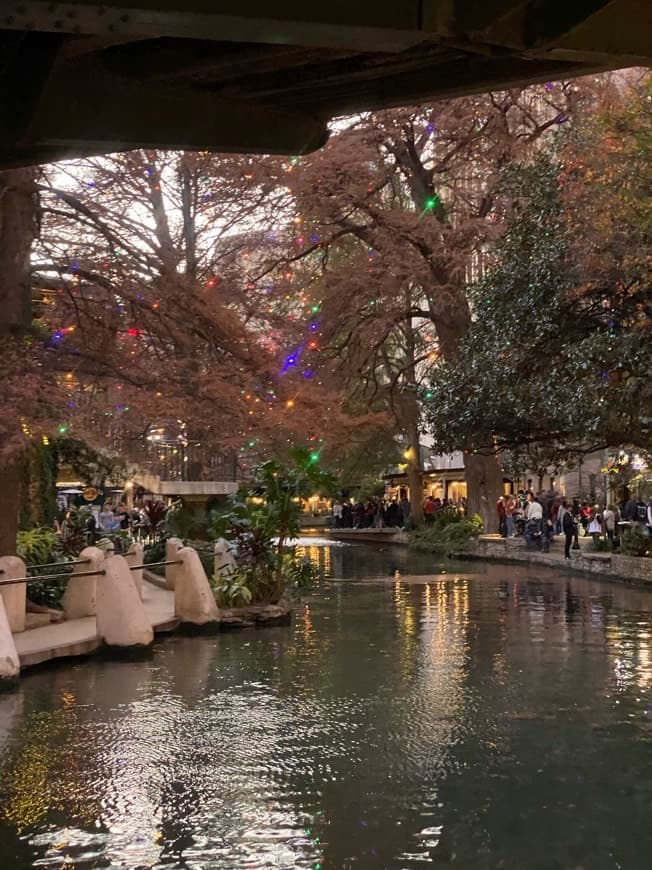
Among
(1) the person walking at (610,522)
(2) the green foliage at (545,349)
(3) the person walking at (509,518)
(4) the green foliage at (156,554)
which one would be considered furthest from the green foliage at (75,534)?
(1) the person walking at (610,522)

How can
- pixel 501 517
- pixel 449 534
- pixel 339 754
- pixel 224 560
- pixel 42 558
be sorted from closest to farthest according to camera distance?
pixel 339 754
pixel 224 560
pixel 42 558
pixel 501 517
pixel 449 534

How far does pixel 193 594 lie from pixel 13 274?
16.9 ft

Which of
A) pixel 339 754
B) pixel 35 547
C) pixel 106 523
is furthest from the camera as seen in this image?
pixel 106 523

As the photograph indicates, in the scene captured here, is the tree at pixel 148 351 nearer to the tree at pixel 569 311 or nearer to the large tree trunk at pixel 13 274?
the large tree trunk at pixel 13 274

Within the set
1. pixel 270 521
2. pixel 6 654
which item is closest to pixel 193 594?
pixel 270 521

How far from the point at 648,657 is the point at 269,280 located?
23.4m

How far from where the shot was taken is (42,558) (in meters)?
17.0

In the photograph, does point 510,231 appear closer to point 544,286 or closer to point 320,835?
point 544,286

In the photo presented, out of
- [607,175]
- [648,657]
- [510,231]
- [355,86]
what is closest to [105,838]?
[355,86]

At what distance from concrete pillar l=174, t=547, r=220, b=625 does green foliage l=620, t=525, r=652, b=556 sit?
38.9ft

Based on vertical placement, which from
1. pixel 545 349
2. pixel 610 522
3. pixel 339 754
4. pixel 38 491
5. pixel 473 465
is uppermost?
pixel 545 349

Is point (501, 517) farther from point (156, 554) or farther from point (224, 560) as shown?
point (224, 560)

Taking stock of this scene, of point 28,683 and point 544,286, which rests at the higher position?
point 544,286

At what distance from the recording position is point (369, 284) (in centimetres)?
3123
